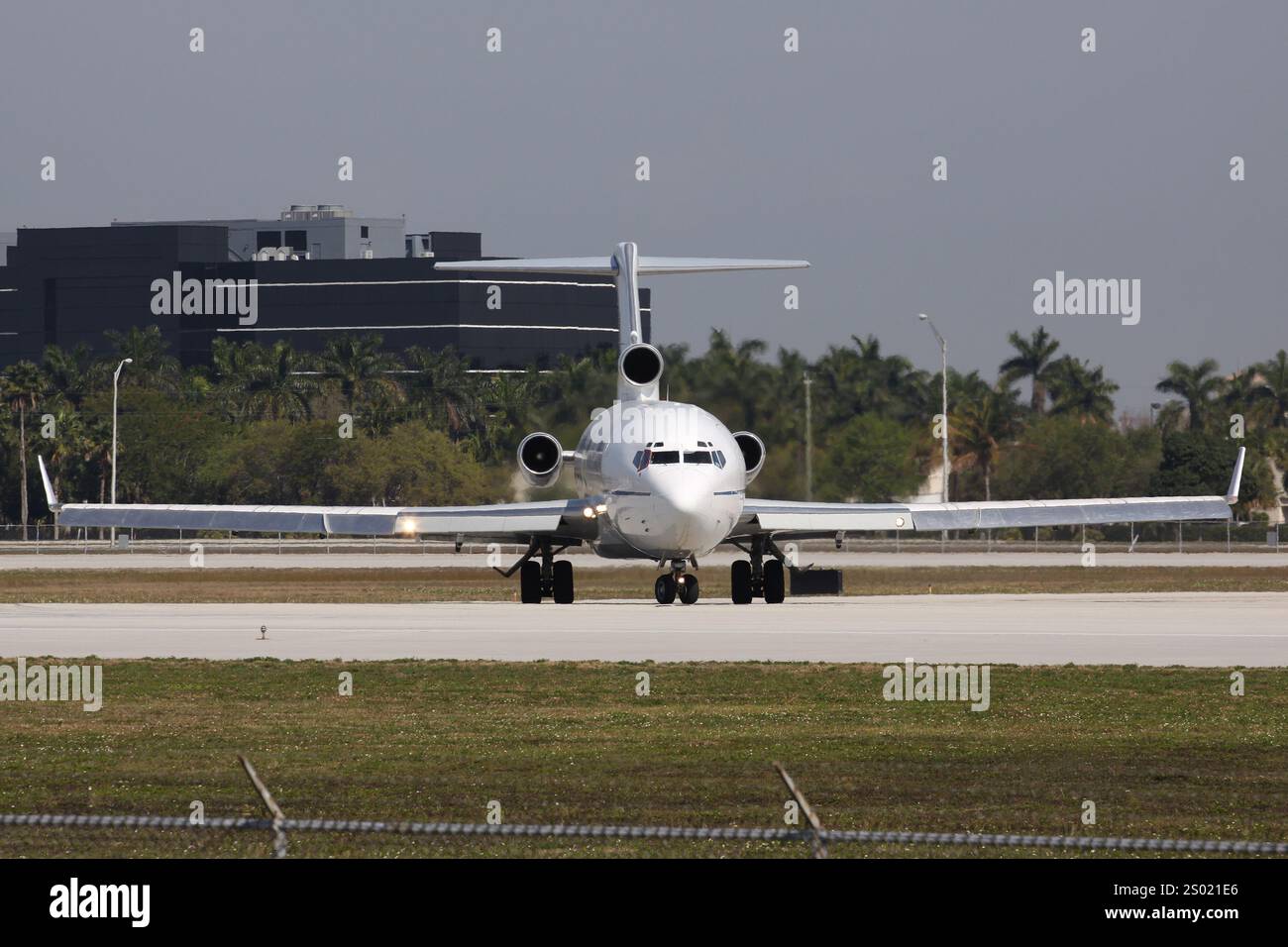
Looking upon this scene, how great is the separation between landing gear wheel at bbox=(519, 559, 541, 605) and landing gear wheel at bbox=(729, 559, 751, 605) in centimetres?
440

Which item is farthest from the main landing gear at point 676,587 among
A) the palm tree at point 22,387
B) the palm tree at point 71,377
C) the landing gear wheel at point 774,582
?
the palm tree at point 71,377

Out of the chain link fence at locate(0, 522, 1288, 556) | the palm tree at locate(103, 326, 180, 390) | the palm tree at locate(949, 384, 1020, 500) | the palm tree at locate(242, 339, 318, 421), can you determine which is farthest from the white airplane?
the palm tree at locate(103, 326, 180, 390)

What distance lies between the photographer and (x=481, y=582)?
191ft

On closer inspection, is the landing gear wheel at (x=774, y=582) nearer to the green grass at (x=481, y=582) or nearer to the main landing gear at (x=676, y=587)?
the main landing gear at (x=676, y=587)

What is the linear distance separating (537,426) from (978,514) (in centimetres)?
1586

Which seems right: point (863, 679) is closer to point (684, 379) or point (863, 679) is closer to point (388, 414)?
point (684, 379)

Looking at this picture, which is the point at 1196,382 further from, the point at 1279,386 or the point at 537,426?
the point at 537,426

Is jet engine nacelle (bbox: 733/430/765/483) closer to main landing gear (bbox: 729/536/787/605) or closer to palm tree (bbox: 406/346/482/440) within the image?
main landing gear (bbox: 729/536/787/605)

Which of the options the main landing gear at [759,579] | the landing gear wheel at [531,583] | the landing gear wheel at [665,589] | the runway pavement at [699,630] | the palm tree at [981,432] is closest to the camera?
the runway pavement at [699,630]

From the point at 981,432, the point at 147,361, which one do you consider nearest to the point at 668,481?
the point at 981,432

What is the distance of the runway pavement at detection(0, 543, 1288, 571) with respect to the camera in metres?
71.5

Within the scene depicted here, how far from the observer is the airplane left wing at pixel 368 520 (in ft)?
147

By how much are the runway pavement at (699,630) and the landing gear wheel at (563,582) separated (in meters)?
0.62

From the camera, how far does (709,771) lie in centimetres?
1773
